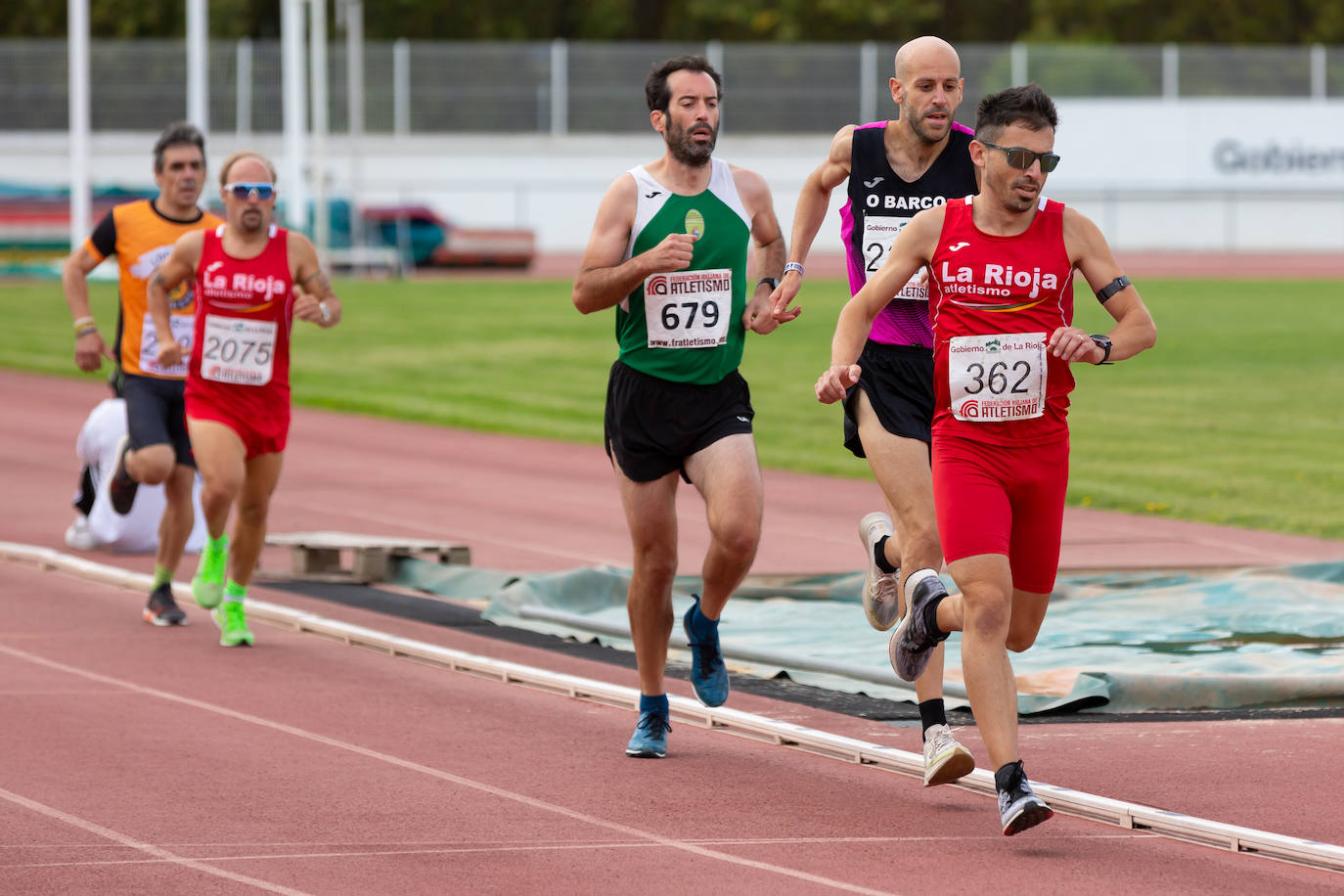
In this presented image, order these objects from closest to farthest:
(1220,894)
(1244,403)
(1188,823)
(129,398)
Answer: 1. (1220,894)
2. (1188,823)
3. (129,398)
4. (1244,403)

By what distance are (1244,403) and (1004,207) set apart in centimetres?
1612

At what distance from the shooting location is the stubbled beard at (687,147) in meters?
7.21

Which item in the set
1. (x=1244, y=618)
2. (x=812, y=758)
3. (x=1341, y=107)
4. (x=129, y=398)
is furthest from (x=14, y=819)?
(x=1341, y=107)

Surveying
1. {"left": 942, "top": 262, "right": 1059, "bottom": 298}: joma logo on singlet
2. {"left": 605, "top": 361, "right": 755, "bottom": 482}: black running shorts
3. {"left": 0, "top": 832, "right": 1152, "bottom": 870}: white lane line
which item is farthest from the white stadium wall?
{"left": 0, "top": 832, "right": 1152, "bottom": 870}: white lane line

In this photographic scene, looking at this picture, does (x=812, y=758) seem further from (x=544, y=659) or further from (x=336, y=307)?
(x=336, y=307)

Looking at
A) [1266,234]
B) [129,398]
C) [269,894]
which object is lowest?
[269,894]

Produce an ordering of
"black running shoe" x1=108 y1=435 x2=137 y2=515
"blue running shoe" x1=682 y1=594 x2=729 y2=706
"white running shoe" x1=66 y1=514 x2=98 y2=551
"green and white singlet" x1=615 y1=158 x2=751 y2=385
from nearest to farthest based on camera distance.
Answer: "green and white singlet" x1=615 y1=158 x2=751 y2=385
"blue running shoe" x1=682 y1=594 x2=729 y2=706
"black running shoe" x1=108 y1=435 x2=137 y2=515
"white running shoe" x1=66 y1=514 x2=98 y2=551

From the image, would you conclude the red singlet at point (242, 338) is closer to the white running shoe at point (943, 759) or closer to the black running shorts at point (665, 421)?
the black running shorts at point (665, 421)

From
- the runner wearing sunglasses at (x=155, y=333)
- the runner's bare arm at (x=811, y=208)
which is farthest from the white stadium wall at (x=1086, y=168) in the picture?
the runner's bare arm at (x=811, y=208)

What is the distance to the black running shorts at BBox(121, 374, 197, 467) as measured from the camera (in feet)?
34.6

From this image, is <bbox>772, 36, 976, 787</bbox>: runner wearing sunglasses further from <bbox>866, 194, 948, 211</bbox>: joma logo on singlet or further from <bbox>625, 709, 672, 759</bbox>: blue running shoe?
<bbox>625, 709, 672, 759</bbox>: blue running shoe

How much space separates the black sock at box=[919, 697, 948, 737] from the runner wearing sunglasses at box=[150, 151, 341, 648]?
13.3ft

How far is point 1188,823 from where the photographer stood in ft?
19.7

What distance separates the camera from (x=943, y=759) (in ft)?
20.9
